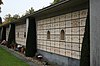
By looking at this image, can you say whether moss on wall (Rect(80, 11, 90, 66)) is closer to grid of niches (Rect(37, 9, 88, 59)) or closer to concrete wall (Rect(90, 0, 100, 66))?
concrete wall (Rect(90, 0, 100, 66))

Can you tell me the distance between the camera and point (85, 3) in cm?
1340

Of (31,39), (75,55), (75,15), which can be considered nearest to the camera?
(75,55)

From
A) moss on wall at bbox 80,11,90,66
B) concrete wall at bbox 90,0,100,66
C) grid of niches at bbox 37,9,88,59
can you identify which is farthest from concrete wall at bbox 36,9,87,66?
concrete wall at bbox 90,0,100,66

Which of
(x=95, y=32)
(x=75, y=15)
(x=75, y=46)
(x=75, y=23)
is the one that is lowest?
(x=75, y=46)

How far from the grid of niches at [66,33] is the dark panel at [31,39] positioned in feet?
8.55

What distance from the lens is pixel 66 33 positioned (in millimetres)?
15742

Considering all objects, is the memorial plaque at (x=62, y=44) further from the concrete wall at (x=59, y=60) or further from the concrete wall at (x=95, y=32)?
the concrete wall at (x=95, y=32)

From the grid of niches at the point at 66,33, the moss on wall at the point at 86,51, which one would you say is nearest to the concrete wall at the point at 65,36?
the grid of niches at the point at 66,33

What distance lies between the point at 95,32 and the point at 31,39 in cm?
1321

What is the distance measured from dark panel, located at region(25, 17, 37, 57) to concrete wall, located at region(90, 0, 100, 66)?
497 inches

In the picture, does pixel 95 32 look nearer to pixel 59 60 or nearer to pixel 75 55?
pixel 75 55

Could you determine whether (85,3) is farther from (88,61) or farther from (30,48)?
(30,48)

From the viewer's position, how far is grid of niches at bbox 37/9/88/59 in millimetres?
13984

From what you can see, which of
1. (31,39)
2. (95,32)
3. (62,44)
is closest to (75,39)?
(62,44)
